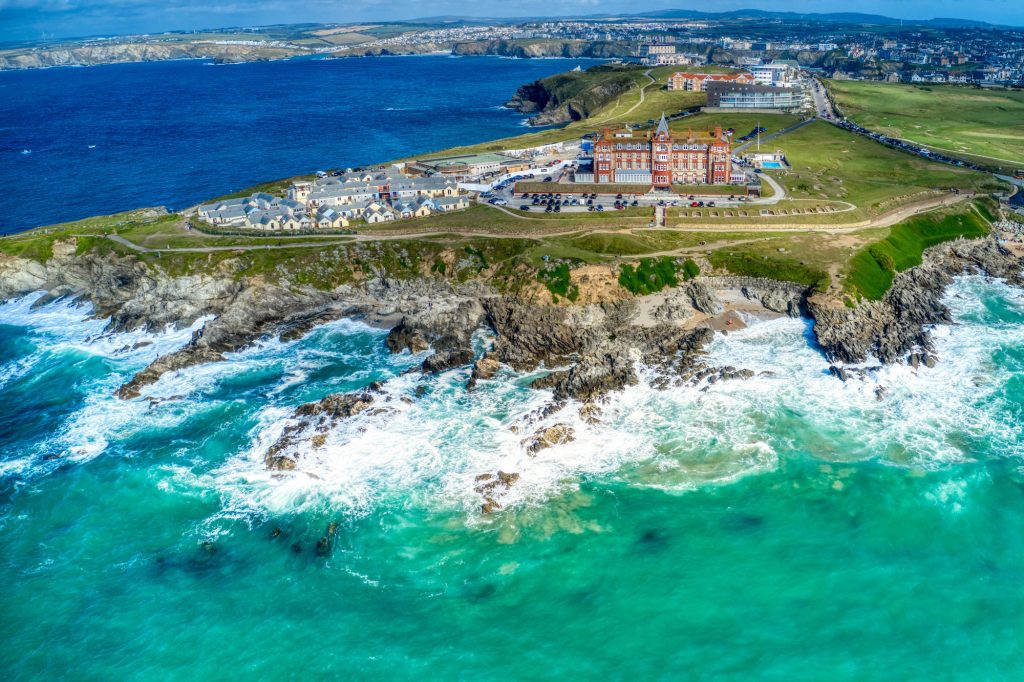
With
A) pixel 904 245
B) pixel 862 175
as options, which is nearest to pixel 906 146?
pixel 862 175

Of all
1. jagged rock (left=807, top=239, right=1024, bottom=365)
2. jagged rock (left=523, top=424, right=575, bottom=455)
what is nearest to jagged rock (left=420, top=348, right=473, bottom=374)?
jagged rock (left=523, top=424, right=575, bottom=455)

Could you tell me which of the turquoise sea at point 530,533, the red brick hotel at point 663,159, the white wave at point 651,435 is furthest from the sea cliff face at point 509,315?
the red brick hotel at point 663,159

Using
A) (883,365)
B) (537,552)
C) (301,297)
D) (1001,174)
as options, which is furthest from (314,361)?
(1001,174)

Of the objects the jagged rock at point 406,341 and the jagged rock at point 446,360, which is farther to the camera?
the jagged rock at point 406,341

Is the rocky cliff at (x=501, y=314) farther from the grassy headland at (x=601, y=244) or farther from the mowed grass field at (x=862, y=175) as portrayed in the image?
the mowed grass field at (x=862, y=175)

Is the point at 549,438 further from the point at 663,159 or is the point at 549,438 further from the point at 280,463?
the point at 663,159

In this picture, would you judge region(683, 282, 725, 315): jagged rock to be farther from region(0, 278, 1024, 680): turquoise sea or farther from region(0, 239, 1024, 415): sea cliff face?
region(0, 278, 1024, 680): turquoise sea

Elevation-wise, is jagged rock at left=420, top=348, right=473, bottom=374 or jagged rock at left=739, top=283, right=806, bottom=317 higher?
jagged rock at left=739, top=283, right=806, bottom=317
